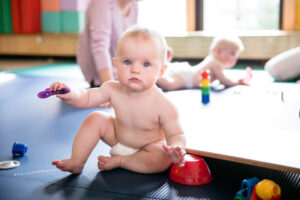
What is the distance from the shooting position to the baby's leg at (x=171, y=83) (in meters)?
2.16

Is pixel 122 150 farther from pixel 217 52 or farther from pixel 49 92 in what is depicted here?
pixel 217 52

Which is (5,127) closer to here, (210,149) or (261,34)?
(210,149)

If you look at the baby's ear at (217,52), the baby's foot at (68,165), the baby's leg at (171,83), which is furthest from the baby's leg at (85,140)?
the baby's ear at (217,52)

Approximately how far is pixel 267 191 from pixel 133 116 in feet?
1.33

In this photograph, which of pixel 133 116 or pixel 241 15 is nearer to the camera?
pixel 133 116

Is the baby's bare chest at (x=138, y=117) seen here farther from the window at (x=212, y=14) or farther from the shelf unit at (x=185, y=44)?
the window at (x=212, y=14)

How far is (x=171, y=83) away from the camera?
85.9 inches

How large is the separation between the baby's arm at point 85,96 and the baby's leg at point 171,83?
109cm

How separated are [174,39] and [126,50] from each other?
2.60 metres

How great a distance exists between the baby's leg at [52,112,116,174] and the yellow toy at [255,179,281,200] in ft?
1.49

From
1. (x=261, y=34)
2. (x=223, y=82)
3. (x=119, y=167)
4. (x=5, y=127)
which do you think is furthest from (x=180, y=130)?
(x=261, y=34)

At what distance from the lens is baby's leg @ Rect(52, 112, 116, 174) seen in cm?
103

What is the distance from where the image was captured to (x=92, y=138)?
1.05 m

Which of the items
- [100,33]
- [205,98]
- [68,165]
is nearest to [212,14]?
[100,33]
